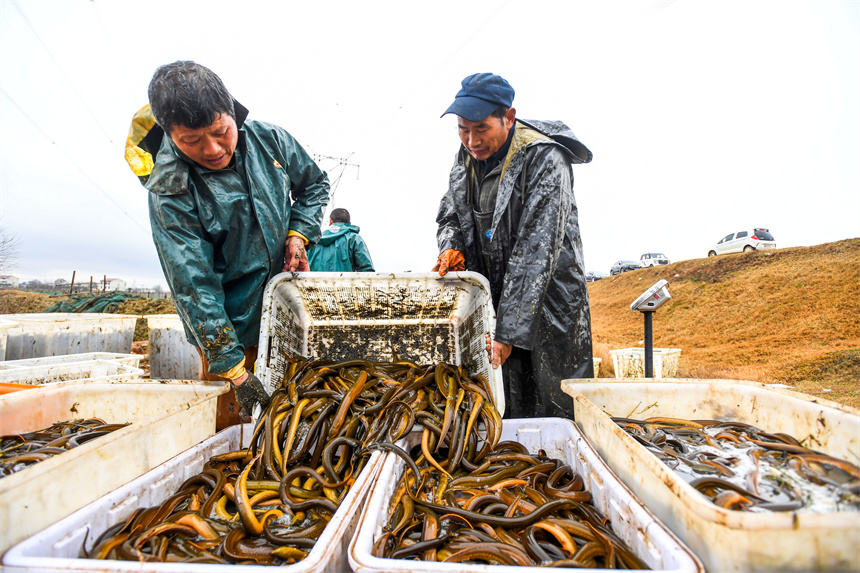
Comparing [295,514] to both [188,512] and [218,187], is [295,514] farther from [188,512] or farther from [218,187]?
[218,187]

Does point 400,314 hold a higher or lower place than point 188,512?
higher

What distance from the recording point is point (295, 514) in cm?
162

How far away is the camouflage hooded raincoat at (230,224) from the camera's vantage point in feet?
7.50

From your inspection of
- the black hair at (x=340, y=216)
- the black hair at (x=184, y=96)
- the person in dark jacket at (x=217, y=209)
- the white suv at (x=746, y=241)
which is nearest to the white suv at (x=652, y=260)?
the white suv at (x=746, y=241)

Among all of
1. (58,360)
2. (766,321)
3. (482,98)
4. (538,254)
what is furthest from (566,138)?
(766,321)

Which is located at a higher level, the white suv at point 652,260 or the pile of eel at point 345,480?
the white suv at point 652,260

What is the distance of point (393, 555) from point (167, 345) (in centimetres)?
579

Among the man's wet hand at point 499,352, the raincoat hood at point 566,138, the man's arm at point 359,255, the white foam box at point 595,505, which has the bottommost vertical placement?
the white foam box at point 595,505

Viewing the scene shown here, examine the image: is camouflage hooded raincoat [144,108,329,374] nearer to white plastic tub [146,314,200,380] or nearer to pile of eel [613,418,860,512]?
pile of eel [613,418,860,512]

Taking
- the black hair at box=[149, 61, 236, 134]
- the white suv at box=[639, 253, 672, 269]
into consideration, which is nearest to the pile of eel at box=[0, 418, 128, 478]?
the black hair at box=[149, 61, 236, 134]

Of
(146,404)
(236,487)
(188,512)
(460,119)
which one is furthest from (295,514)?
(460,119)

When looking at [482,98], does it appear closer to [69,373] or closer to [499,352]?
[499,352]

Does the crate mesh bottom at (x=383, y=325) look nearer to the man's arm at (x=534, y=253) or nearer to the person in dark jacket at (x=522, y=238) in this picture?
the person in dark jacket at (x=522, y=238)

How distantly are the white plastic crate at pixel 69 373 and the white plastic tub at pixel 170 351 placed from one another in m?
1.57
